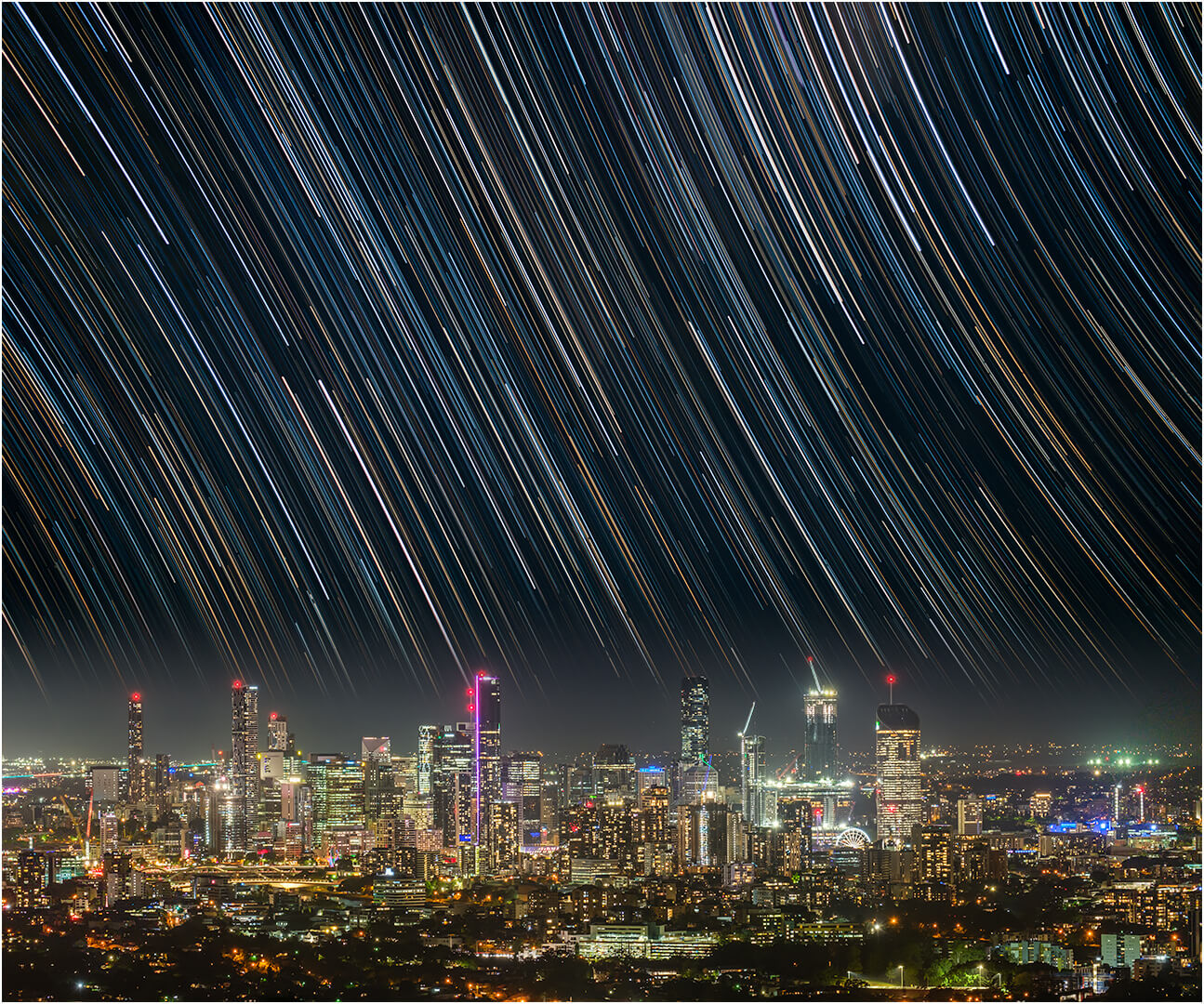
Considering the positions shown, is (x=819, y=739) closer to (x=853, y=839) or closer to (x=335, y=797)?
(x=853, y=839)

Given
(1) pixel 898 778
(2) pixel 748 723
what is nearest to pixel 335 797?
(2) pixel 748 723

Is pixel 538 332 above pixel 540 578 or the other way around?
above

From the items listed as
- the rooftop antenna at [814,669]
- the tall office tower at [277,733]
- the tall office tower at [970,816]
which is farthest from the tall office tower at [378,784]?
the tall office tower at [970,816]

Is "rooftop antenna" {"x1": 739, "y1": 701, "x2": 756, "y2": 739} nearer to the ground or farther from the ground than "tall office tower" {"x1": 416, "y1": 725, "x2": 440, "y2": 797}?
farther from the ground

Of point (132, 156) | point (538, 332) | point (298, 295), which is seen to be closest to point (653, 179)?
point (538, 332)

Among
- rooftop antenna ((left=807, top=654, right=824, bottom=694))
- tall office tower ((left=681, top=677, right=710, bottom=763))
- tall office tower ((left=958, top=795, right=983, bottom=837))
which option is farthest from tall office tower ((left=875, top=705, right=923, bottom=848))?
tall office tower ((left=681, top=677, right=710, bottom=763))

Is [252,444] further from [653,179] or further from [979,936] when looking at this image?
[979,936]

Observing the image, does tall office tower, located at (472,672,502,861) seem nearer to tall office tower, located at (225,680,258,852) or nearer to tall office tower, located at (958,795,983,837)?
tall office tower, located at (225,680,258,852)
